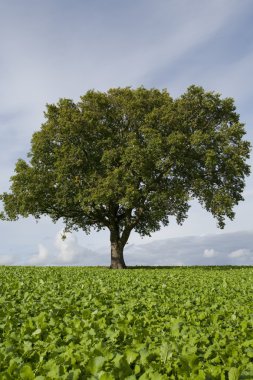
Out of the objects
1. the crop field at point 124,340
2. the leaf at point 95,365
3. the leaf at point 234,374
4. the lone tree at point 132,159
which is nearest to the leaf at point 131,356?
the crop field at point 124,340

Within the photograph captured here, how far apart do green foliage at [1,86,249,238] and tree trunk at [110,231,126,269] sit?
69 cm

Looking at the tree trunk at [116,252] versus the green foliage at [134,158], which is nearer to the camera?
the green foliage at [134,158]

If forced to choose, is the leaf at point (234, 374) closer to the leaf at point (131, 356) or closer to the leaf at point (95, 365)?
the leaf at point (131, 356)

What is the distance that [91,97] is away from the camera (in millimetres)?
42781

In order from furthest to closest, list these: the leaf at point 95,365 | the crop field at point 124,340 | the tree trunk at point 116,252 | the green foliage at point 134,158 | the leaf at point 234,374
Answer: the tree trunk at point 116,252, the green foliage at point 134,158, the crop field at point 124,340, the leaf at point 234,374, the leaf at point 95,365

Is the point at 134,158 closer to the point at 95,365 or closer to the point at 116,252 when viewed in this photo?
the point at 116,252

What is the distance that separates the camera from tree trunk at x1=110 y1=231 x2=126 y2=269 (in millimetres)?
42844

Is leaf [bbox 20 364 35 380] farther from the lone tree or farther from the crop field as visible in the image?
the lone tree

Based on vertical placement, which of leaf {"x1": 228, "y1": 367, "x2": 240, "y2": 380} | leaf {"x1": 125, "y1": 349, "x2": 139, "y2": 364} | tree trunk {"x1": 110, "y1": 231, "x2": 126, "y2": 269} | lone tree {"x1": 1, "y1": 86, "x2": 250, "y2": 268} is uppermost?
lone tree {"x1": 1, "y1": 86, "x2": 250, "y2": 268}

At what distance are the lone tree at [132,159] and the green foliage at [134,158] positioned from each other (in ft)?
0.31

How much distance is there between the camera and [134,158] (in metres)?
36.9

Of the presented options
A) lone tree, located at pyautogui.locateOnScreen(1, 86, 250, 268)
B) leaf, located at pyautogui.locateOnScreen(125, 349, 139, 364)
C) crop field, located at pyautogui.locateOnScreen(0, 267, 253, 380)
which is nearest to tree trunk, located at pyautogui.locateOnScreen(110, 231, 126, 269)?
lone tree, located at pyautogui.locateOnScreen(1, 86, 250, 268)

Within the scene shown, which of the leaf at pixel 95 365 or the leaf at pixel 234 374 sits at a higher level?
the leaf at pixel 95 365

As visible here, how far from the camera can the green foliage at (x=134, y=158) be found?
3816 cm
